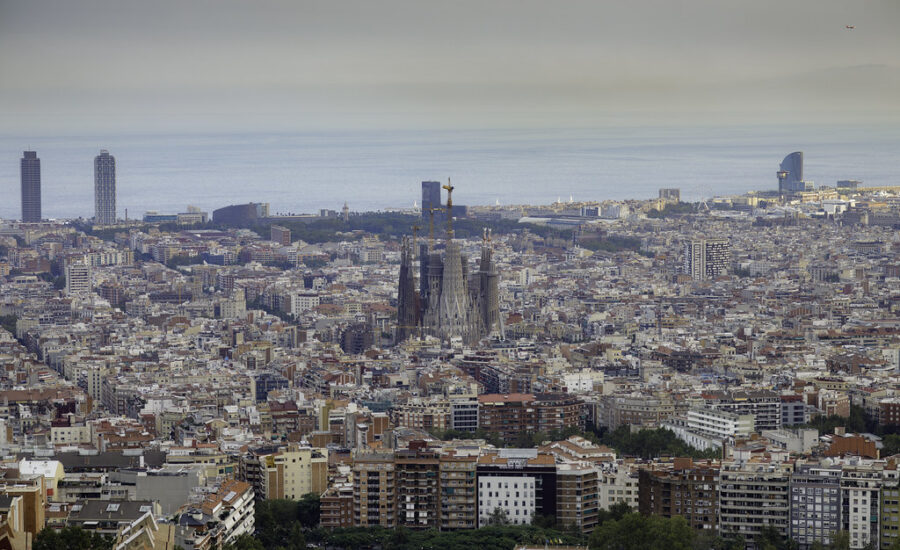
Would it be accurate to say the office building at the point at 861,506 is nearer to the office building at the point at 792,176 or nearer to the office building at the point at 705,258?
the office building at the point at 705,258

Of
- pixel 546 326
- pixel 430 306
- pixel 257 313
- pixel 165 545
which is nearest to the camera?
pixel 165 545

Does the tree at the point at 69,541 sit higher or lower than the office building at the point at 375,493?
higher

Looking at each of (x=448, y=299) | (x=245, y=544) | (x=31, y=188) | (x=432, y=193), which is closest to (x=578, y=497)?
(x=245, y=544)

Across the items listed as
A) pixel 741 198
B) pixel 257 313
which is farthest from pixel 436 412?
pixel 741 198

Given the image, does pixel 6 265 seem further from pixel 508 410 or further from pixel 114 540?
pixel 114 540

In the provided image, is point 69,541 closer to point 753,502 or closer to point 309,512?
point 309,512

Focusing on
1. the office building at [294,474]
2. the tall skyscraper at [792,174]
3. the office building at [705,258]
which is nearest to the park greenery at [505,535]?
the office building at [294,474]

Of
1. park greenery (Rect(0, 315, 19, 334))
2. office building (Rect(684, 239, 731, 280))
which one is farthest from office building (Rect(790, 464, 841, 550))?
office building (Rect(684, 239, 731, 280))
